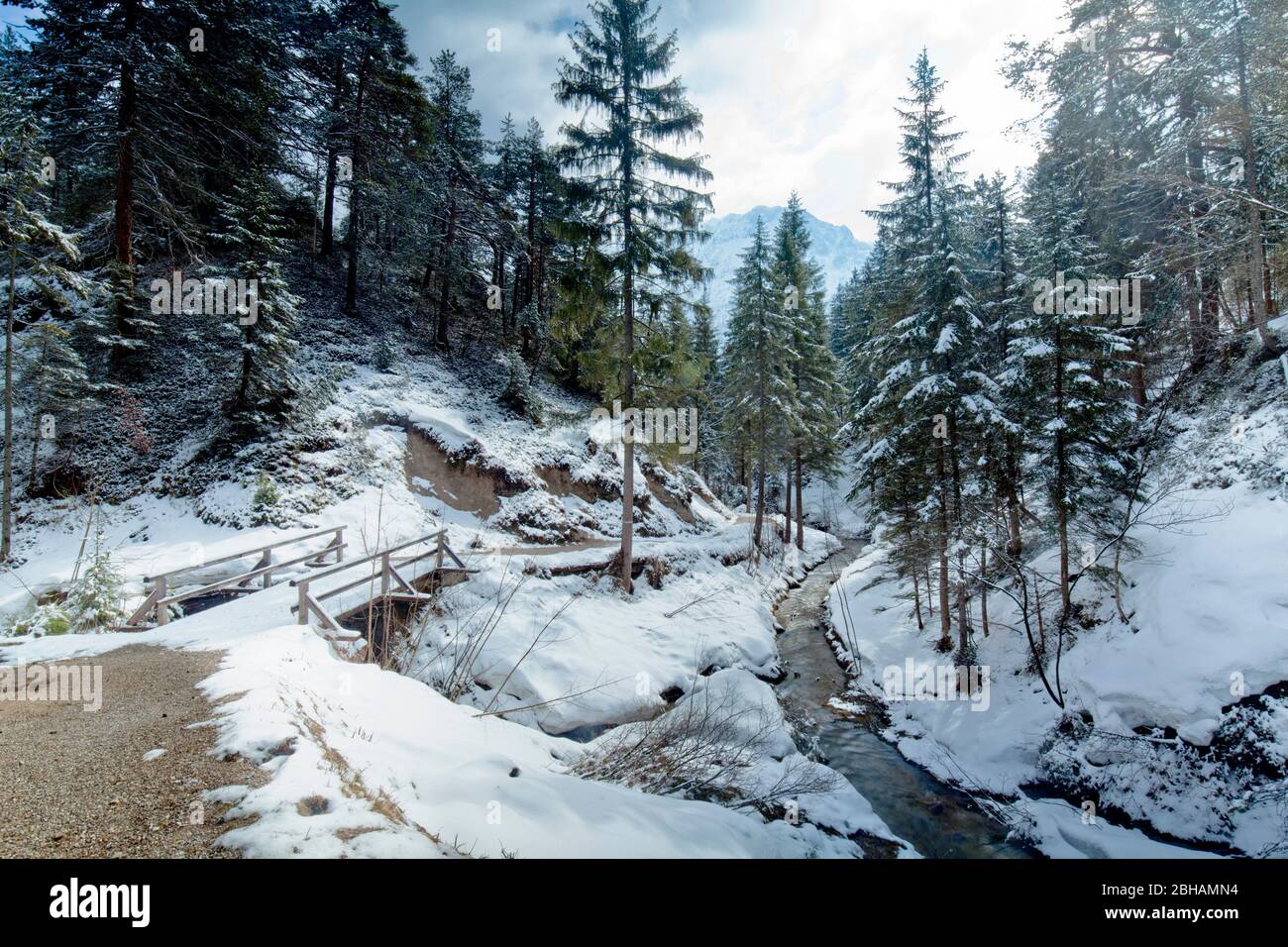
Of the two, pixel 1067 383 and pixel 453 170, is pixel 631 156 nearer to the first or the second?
pixel 1067 383

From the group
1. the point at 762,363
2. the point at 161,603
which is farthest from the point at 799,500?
the point at 161,603

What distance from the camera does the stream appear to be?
24.9 feet

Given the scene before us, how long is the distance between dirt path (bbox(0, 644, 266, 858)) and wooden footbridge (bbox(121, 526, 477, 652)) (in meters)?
2.47

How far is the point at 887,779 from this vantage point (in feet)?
30.4

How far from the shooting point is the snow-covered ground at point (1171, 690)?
7.15 meters

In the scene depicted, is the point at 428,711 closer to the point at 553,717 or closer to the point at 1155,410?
the point at 553,717

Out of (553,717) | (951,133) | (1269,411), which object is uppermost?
(951,133)

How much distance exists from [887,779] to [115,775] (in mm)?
10565

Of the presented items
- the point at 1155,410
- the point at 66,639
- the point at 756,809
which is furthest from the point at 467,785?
the point at 1155,410

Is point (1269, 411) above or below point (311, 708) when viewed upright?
above

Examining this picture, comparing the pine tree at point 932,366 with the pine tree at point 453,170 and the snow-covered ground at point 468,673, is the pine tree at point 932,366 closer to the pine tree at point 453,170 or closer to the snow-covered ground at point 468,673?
the snow-covered ground at point 468,673

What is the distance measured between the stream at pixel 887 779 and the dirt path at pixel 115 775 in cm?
847
